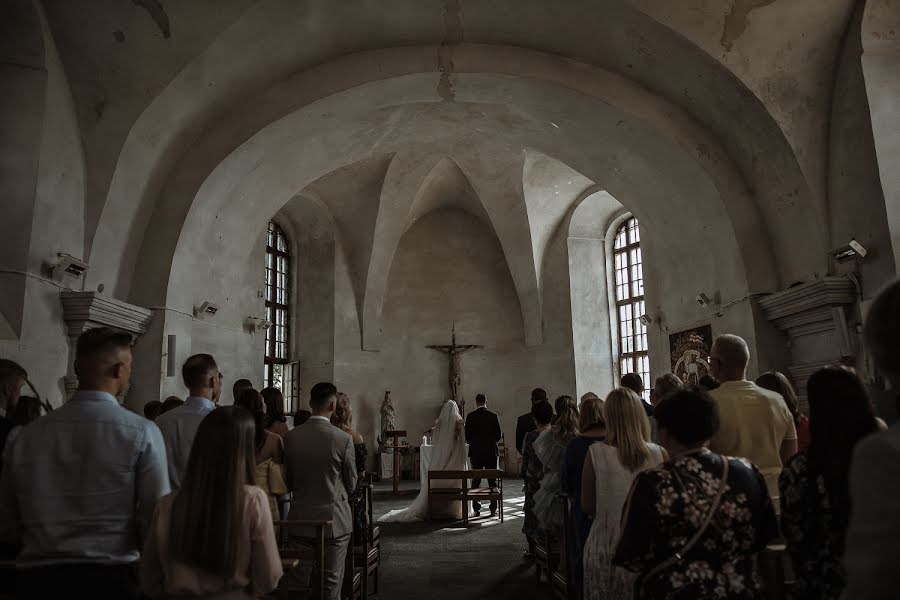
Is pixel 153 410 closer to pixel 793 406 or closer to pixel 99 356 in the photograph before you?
pixel 99 356

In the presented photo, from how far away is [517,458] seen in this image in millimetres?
16016

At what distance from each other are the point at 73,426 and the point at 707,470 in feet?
7.45

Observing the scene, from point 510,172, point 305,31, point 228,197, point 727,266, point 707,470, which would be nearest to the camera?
point 707,470

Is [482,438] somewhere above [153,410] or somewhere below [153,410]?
below

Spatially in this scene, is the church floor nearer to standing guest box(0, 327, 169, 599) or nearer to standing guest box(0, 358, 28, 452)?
standing guest box(0, 358, 28, 452)

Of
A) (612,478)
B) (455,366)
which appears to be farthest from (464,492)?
(455,366)

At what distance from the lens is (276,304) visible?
15.6 m

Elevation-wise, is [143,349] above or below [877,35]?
below

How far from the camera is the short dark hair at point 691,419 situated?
7.57 ft

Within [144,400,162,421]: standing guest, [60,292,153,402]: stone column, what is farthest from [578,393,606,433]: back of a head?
[60,292,153,402]: stone column

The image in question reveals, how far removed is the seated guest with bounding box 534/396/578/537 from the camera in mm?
5090

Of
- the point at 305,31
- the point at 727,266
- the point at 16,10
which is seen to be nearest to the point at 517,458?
the point at 727,266

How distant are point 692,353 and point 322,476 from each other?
7.20 m

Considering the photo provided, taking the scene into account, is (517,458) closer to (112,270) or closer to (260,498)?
(112,270)
